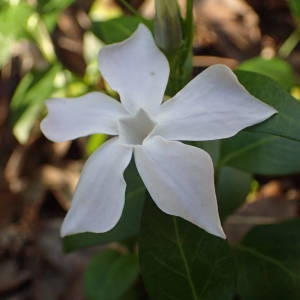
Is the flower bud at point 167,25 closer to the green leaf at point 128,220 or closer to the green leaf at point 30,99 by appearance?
the green leaf at point 128,220

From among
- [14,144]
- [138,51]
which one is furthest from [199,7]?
[138,51]

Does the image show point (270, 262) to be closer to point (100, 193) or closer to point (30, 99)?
point (100, 193)

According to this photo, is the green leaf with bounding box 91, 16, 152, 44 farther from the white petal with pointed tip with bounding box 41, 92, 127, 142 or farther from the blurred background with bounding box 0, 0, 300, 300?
the white petal with pointed tip with bounding box 41, 92, 127, 142

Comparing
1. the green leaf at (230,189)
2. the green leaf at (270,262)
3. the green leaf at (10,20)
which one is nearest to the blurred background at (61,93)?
the green leaf at (10,20)

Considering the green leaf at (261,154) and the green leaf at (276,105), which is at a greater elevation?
the green leaf at (276,105)

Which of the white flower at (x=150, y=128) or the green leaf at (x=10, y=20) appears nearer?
the white flower at (x=150, y=128)

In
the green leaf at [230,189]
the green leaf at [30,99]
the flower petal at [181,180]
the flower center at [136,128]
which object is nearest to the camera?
the flower petal at [181,180]

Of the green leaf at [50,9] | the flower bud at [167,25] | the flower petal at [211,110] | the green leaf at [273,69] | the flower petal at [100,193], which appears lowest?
the green leaf at [273,69]
